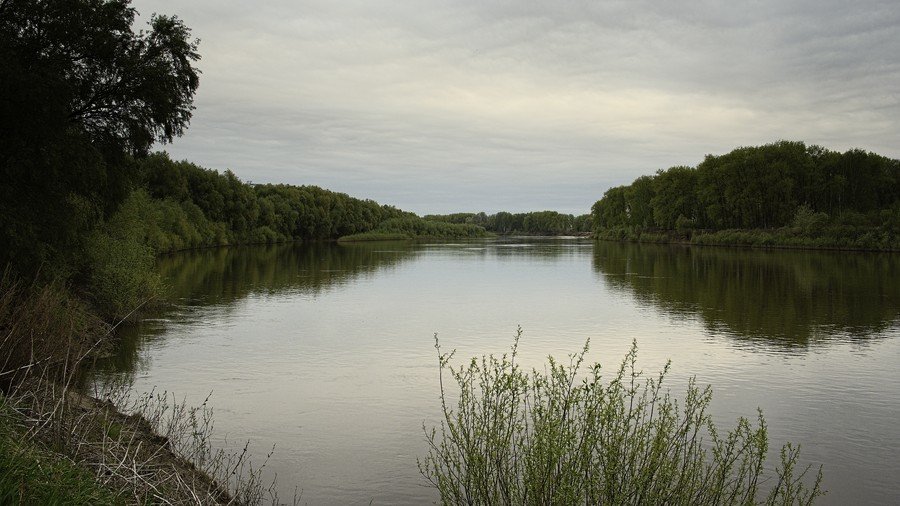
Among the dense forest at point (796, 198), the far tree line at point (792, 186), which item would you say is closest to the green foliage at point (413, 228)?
the dense forest at point (796, 198)

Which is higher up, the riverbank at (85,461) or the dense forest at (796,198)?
the dense forest at (796,198)

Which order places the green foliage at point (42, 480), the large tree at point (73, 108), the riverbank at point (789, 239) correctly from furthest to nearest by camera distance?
the riverbank at point (789, 239) → the large tree at point (73, 108) → the green foliage at point (42, 480)

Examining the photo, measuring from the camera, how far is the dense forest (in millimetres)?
81188

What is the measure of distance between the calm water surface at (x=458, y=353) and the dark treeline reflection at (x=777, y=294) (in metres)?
0.19

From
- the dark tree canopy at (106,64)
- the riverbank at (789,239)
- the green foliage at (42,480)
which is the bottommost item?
the green foliage at (42,480)

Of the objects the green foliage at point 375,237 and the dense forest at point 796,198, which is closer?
the dense forest at point 796,198

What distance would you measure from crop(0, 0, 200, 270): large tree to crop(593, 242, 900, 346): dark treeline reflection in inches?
832

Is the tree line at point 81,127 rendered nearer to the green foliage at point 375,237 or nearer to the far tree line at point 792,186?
the far tree line at point 792,186

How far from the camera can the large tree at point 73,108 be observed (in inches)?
680

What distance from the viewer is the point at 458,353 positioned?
20.8 m

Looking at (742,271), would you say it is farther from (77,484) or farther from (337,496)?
(77,484)

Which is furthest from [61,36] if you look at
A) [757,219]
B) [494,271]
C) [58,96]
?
[757,219]

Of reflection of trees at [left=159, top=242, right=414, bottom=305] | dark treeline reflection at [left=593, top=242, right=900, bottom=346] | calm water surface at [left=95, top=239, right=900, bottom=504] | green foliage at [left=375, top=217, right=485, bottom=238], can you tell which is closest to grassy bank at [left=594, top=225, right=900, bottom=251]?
dark treeline reflection at [left=593, top=242, right=900, bottom=346]

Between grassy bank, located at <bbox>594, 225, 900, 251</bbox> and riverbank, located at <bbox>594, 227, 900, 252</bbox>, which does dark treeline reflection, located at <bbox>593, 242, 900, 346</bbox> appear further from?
grassy bank, located at <bbox>594, 225, 900, 251</bbox>
